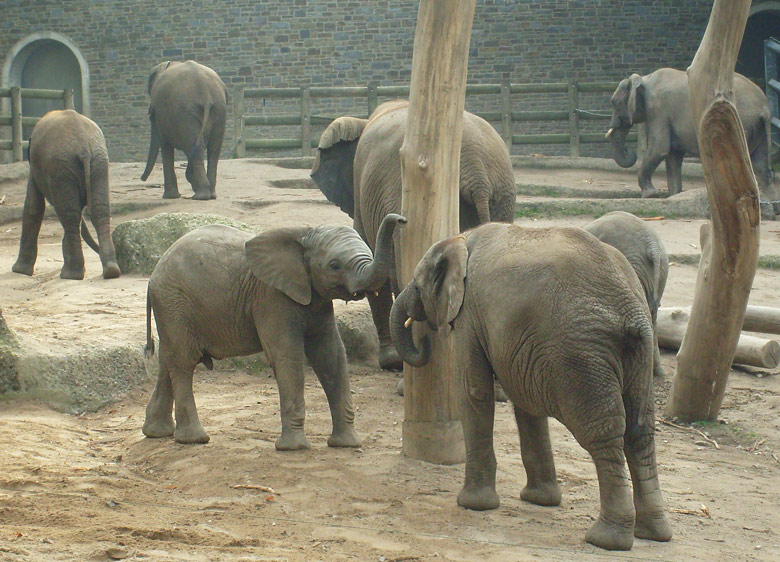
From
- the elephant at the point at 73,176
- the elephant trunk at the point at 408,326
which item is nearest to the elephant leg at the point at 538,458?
the elephant trunk at the point at 408,326

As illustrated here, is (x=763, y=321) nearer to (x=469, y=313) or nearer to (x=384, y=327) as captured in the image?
(x=384, y=327)

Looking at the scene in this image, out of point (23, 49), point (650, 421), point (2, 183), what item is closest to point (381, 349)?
point (650, 421)

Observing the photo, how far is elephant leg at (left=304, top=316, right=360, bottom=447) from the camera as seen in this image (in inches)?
229

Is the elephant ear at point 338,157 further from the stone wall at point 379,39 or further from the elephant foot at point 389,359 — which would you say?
the stone wall at point 379,39

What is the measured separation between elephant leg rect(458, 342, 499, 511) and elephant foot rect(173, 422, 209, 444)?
5.54ft

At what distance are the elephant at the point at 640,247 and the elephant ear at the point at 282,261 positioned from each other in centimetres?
263

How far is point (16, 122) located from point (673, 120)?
11.8 meters

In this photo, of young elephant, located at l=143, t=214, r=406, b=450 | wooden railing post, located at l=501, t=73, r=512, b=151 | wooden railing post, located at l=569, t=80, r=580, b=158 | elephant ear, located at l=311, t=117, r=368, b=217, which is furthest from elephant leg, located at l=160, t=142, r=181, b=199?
young elephant, located at l=143, t=214, r=406, b=450

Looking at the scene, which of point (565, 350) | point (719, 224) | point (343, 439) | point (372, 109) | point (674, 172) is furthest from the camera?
point (372, 109)

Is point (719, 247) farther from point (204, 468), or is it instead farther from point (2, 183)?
point (2, 183)

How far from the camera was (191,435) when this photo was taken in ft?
19.2

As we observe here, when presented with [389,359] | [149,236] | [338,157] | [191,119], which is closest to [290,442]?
[389,359]

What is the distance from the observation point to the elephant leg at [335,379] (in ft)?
19.1

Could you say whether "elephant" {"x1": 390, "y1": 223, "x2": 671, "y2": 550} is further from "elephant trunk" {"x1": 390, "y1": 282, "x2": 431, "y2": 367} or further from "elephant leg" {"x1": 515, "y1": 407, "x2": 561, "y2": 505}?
"elephant trunk" {"x1": 390, "y1": 282, "x2": 431, "y2": 367}
